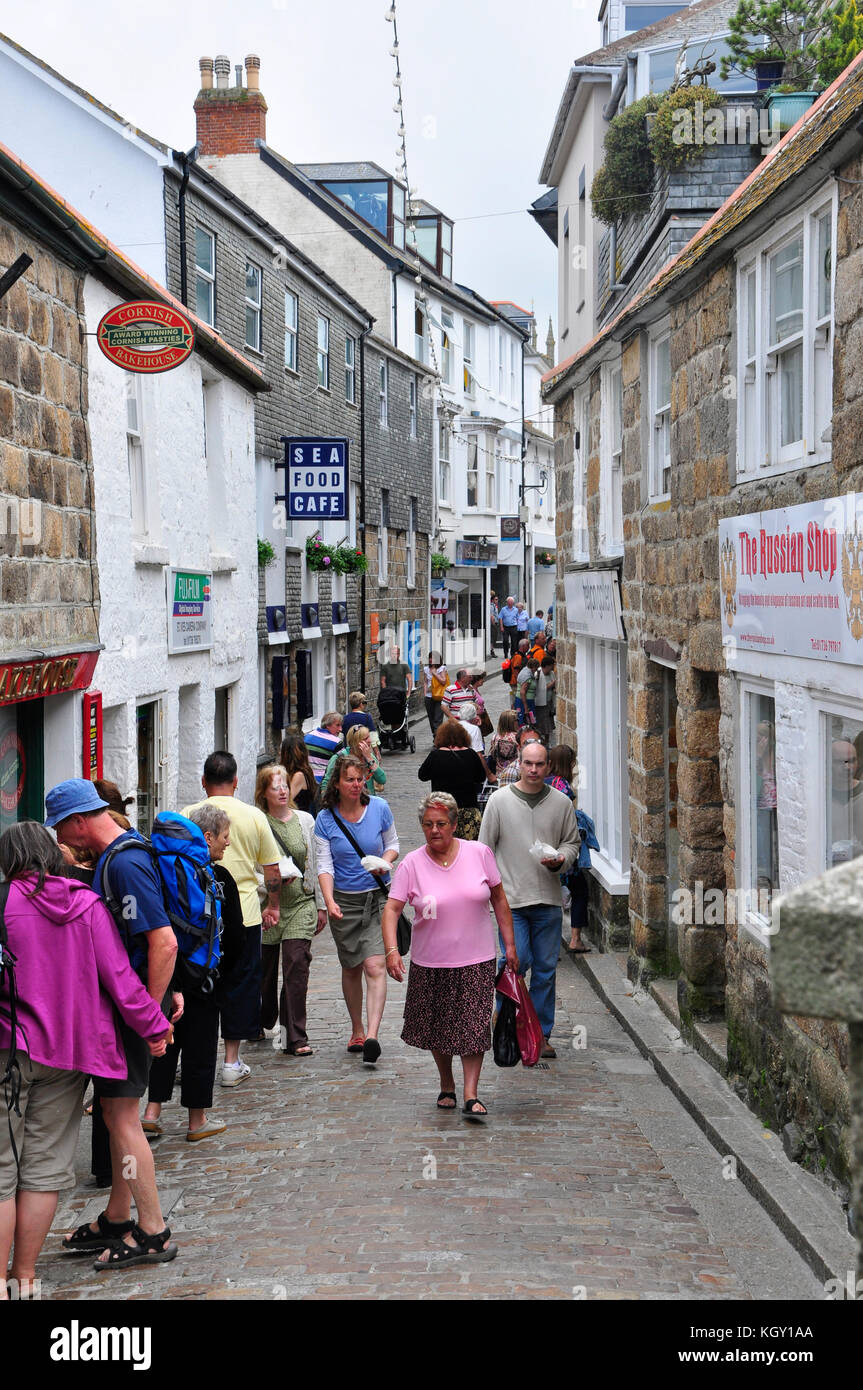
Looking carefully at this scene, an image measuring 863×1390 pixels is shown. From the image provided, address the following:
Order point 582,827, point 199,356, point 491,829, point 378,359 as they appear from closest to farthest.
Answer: point 491,829, point 582,827, point 199,356, point 378,359

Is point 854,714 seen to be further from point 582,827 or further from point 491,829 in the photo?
point 582,827

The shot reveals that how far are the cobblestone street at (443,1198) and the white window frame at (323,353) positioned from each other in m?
17.7

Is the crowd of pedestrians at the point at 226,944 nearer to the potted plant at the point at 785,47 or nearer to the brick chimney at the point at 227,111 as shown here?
the potted plant at the point at 785,47

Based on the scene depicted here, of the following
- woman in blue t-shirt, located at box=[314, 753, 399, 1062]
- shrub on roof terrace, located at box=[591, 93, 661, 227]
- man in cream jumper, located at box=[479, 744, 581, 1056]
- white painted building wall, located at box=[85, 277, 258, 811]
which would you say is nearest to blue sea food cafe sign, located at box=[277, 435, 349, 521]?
white painted building wall, located at box=[85, 277, 258, 811]

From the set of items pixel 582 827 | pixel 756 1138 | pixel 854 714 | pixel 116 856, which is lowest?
pixel 756 1138

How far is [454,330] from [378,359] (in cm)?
1253

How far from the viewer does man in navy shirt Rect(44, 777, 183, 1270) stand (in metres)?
5.28

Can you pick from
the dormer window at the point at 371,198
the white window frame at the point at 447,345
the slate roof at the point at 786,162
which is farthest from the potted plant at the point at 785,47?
the white window frame at the point at 447,345

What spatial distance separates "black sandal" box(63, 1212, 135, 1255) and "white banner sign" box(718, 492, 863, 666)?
361cm

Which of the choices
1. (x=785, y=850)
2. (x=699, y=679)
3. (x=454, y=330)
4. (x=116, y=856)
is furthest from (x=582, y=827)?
(x=454, y=330)

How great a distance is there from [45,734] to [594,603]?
201 inches

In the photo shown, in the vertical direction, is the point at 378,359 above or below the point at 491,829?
above

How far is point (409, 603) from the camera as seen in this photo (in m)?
33.4

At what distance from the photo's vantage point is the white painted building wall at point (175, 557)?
410 inches
